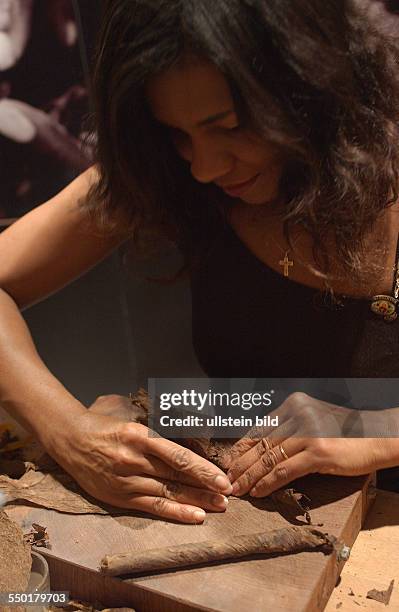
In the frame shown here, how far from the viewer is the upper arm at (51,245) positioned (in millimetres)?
1204

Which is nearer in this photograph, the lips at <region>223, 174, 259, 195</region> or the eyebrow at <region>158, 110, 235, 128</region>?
the eyebrow at <region>158, 110, 235, 128</region>

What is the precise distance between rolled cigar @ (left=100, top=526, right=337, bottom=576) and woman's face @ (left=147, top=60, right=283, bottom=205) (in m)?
0.45

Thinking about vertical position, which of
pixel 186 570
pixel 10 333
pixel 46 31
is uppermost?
pixel 46 31

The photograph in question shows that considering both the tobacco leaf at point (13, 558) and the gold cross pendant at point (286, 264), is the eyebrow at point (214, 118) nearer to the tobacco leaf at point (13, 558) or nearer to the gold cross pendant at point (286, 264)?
the gold cross pendant at point (286, 264)

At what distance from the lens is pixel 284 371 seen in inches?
45.4

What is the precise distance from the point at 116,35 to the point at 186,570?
64 cm

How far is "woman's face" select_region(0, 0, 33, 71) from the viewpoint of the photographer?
1.29m

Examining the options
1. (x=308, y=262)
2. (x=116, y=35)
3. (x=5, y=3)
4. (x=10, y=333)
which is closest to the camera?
(x=116, y=35)

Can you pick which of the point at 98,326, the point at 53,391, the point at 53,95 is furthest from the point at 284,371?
the point at 53,95

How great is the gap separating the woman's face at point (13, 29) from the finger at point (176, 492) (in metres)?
0.82

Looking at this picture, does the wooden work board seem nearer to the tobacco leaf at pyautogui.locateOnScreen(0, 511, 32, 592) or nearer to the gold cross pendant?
the tobacco leaf at pyautogui.locateOnScreen(0, 511, 32, 592)

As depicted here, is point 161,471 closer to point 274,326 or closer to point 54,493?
point 54,493

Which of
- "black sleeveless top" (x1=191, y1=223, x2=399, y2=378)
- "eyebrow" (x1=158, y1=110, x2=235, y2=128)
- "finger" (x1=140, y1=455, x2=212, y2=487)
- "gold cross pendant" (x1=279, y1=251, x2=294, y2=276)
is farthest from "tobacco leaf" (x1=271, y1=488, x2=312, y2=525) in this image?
"eyebrow" (x1=158, y1=110, x2=235, y2=128)

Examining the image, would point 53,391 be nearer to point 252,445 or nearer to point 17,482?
point 17,482
